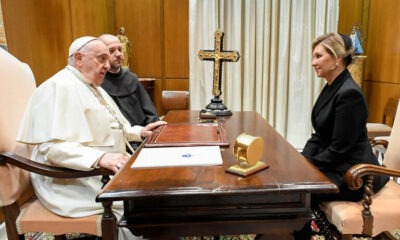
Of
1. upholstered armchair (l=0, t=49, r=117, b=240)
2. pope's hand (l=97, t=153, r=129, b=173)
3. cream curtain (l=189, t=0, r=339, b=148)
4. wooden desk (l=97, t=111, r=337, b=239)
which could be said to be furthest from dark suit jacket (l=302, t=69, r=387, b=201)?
cream curtain (l=189, t=0, r=339, b=148)

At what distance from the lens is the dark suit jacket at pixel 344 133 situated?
1.58 metres

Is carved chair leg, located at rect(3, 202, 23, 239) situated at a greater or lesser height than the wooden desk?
lesser

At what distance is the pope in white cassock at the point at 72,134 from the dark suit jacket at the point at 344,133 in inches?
41.7

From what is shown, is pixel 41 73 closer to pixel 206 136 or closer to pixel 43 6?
pixel 43 6

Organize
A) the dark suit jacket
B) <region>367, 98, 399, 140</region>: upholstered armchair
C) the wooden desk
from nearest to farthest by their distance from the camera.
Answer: the wooden desk
the dark suit jacket
<region>367, 98, 399, 140</region>: upholstered armchair

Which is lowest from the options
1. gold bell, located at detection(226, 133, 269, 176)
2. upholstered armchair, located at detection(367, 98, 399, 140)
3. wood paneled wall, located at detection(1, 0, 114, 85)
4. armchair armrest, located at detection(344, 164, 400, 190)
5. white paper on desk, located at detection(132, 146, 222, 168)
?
upholstered armchair, located at detection(367, 98, 399, 140)

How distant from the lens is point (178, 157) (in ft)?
4.00

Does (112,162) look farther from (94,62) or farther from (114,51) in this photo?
(114,51)

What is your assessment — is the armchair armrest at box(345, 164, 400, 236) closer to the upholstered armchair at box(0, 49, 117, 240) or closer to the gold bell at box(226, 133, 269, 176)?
the gold bell at box(226, 133, 269, 176)

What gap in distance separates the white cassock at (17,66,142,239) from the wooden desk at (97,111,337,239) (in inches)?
19.7

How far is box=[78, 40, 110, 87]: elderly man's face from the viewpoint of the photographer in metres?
1.66

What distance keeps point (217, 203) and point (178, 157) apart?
11.5 inches

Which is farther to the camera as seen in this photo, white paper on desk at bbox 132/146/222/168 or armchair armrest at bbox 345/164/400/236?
armchair armrest at bbox 345/164/400/236

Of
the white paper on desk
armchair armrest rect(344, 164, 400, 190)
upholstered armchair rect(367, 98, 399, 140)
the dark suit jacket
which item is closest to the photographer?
the white paper on desk
